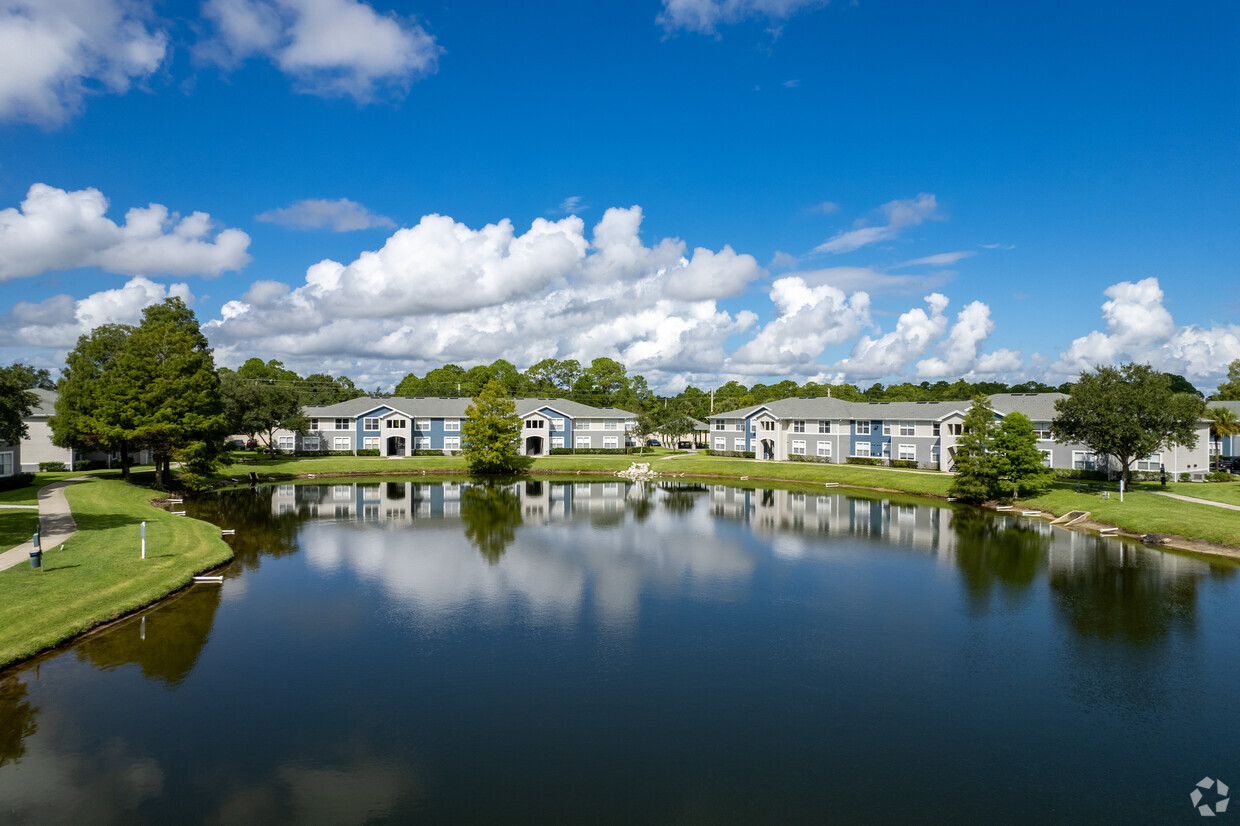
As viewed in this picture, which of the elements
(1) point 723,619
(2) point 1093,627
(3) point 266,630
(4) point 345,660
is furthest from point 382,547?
(2) point 1093,627

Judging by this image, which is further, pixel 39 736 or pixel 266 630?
pixel 266 630

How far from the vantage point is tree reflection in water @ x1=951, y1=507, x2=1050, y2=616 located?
25.0 metres

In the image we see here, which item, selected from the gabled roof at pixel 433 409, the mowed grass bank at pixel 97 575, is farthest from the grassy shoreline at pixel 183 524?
the gabled roof at pixel 433 409

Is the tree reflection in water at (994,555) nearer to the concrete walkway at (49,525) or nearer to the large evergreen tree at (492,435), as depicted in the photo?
the concrete walkway at (49,525)

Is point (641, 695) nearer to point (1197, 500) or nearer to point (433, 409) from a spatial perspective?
point (1197, 500)

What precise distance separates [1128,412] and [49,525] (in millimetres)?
57934

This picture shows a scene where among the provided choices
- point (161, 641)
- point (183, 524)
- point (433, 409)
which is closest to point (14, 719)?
point (161, 641)

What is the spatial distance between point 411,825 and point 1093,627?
20.1 metres

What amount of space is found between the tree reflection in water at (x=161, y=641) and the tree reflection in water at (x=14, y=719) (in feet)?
5.44

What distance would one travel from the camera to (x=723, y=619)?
20.9 meters

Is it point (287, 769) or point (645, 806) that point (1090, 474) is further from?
point (287, 769)

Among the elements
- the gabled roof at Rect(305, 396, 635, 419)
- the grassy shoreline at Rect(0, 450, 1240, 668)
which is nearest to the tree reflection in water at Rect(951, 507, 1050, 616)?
the grassy shoreline at Rect(0, 450, 1240, 668)

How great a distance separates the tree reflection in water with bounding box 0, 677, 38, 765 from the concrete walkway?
346 inches

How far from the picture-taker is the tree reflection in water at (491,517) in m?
31.7
